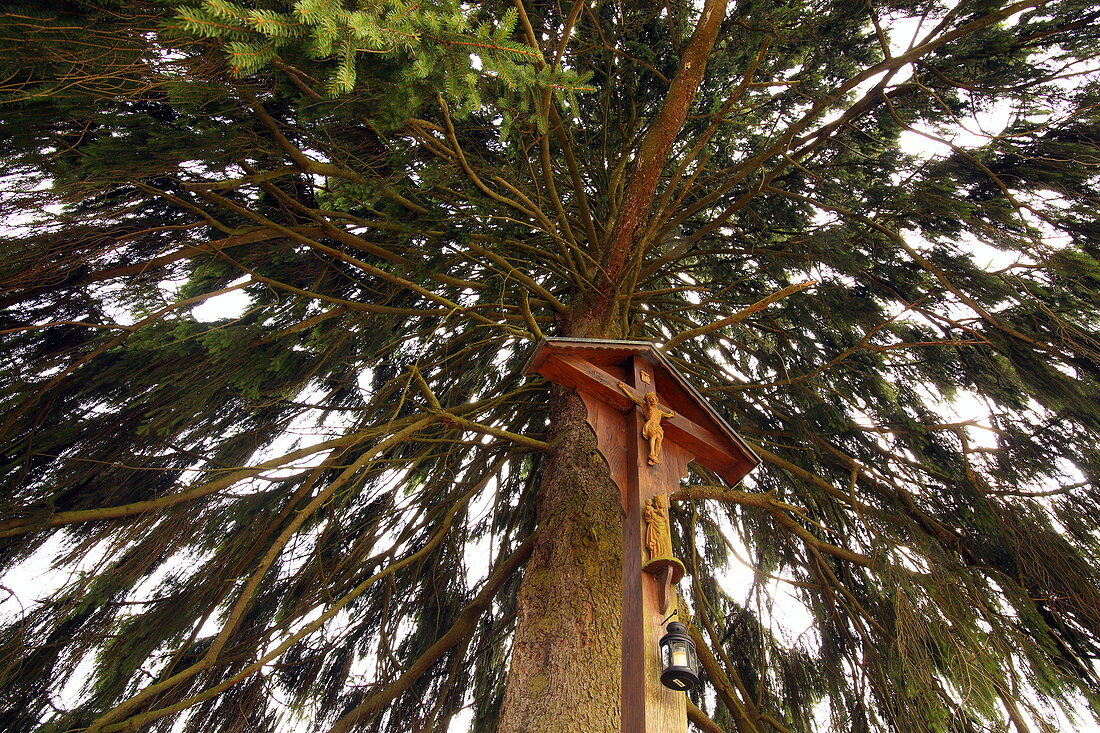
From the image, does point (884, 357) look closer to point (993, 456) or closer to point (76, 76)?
point (993, 456)

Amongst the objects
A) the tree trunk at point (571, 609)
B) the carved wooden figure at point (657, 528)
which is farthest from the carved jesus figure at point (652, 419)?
the tree trunk at point (571, 609)

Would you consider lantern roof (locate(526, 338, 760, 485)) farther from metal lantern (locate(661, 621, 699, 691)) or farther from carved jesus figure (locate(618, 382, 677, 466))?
metal lantern (locate(661, 621, 699, 691))

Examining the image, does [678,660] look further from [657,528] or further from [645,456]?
[645,456]

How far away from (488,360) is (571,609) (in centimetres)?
323

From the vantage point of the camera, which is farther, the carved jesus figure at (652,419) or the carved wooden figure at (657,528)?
the carved jesus figure at (652,419)

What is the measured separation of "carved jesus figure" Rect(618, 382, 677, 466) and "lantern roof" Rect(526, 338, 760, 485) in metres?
0.04

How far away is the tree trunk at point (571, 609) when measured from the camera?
222cm

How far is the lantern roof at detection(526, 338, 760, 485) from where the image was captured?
2.61m

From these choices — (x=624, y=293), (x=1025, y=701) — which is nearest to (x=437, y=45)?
(x=624, y=293)

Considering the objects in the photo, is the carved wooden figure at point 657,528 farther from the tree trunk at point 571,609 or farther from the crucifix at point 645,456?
the tree trunk at point 571,609

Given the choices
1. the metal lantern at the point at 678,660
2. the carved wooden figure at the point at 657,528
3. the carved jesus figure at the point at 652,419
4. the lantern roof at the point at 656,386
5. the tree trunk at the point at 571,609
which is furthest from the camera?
the lantern roof at the point at 656,386

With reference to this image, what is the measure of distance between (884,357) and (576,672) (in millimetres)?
3437

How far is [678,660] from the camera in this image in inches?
66.9

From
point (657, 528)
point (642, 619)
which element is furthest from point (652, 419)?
point (642, 619)
